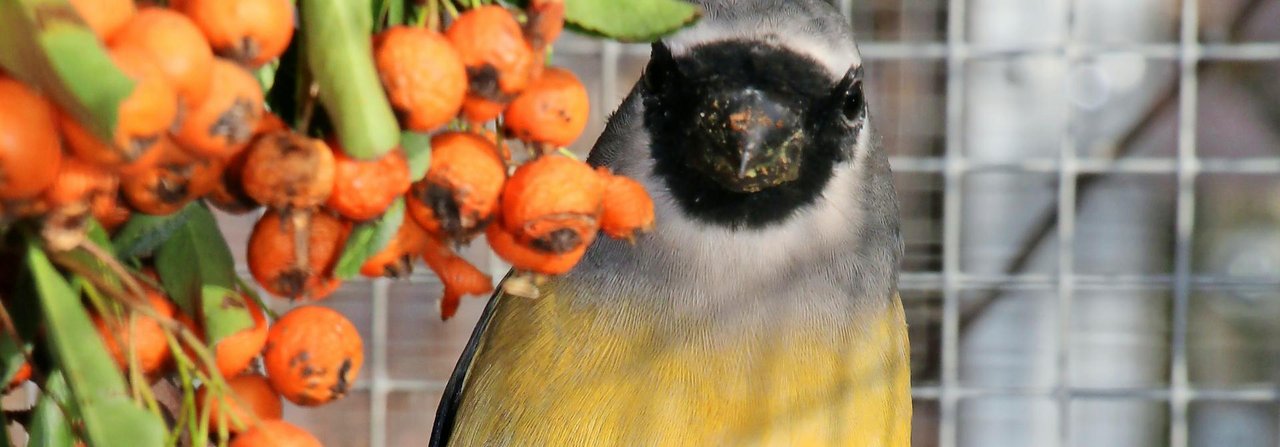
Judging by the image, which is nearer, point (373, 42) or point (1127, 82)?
point (373, 42)

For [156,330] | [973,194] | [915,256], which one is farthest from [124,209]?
[973,194]

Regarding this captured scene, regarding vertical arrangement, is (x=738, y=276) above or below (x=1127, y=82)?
above

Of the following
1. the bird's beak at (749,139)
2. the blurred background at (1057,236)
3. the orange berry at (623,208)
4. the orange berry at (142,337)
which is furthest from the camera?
the blurred background at (1057,236)

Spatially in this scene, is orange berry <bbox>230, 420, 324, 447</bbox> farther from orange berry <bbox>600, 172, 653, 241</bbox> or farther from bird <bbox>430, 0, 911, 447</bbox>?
bird <bbox>430, 0, 911, 447</bbox>

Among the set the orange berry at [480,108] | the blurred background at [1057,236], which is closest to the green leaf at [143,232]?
the orange berry at [480,108]

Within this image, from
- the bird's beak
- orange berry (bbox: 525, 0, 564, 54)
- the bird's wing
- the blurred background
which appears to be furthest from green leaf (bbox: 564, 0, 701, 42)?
the blurred background

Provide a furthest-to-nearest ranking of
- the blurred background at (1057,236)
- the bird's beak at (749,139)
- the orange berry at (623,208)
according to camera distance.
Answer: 1. the blurred background at (1057,236)
2. the bird's beak at (749,139)
3. the orange berry at (623,208)

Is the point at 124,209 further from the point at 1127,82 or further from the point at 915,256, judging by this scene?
the point at 1127,82

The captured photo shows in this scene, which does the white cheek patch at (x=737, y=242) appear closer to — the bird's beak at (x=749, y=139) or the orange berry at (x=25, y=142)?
the bird's beak at (x=749, y=139)
